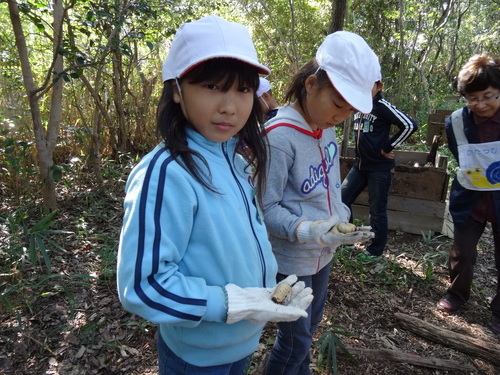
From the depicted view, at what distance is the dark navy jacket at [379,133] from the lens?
3229 millimetres

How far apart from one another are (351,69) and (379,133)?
215 cm

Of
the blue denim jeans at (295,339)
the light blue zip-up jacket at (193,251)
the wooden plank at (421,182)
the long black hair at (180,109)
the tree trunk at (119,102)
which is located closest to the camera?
the light blue zip-up jacket at (193,251)

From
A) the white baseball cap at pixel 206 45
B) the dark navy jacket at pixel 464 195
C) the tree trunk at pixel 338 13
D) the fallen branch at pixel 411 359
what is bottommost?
the fallen branch at pixel 411 359

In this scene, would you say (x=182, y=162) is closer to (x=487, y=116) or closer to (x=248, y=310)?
(x=248, y=310)

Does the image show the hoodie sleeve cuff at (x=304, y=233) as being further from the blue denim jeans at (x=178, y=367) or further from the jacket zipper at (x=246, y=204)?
the blue denim jeans at (x=178, y=367)

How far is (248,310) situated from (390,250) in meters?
3.13

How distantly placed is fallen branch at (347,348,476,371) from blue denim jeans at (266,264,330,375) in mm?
781

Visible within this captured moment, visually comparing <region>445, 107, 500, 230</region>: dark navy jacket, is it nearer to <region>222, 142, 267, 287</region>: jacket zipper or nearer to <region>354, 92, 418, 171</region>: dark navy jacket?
<region>354, 92, 418, 171</region>: dark navy jacket

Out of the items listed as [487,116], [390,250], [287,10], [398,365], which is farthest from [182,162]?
[287,10]

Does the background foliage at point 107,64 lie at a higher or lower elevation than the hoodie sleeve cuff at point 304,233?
higher

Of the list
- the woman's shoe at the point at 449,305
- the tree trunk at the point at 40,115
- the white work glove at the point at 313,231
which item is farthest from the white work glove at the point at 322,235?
the tree trunk at the point at 40,115

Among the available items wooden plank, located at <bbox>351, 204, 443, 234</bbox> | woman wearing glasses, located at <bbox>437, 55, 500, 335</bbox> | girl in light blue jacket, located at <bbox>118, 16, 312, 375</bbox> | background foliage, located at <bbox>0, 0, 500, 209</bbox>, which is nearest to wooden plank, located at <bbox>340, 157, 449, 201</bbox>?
wooden plank, located at <bbox>351, 204, 443, 234</bbox>

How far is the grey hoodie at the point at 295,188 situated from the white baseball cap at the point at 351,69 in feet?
0.70

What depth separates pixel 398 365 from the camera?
2201mm
